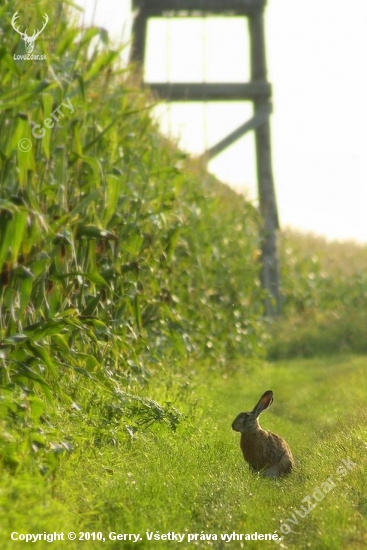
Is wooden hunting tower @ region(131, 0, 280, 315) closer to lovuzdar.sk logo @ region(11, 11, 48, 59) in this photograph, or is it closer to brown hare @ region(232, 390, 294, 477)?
lovuzdar.sk logo @ region(11, 11, 48, 59)

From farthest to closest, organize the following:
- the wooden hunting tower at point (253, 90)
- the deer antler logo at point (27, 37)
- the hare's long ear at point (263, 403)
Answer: the wooden hunting tower at point (253, 90), the deer antler logo at point (27, 37), the hare's long ear at point (263, 403)

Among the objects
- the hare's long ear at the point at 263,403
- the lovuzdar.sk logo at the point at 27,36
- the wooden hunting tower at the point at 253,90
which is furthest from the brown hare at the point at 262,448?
the wooden hunting tower at the point at 253,90

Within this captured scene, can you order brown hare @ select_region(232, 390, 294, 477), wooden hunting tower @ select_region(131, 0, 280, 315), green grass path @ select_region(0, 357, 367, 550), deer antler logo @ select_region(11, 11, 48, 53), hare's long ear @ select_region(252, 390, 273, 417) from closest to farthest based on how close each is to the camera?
green grass path @ select_region(0, 357, 367, 550) → brown hare @ select_region(232, 390, 294, 477) → hare's long ear @ select_region(252, 390, 273, 417) → deer antler logo @ select_region(11, 11, 48, 53) → wooden hunting tower @ select_region(131, 0, 280, 315)

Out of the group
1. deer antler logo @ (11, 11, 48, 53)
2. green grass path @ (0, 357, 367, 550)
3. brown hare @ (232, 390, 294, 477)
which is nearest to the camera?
green grass path @ (0, 357, 367, 550)

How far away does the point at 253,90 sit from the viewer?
15922 mm

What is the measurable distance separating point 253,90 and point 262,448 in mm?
10835

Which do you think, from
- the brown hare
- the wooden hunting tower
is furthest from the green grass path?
the wooden hunting tower

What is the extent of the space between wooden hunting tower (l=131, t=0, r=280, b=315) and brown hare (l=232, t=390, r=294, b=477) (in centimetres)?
951

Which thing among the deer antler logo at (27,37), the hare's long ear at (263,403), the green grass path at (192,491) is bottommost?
the green grass path at (192,491)

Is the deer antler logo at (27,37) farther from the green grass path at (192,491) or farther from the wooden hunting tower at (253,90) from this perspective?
the wooden hunting tower at (253,90)

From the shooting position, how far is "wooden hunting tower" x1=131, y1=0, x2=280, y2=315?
15570 mm

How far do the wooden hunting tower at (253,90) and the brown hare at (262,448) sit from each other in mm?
9513

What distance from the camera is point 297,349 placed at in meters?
15.0

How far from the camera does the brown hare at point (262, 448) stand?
581 centimetres
